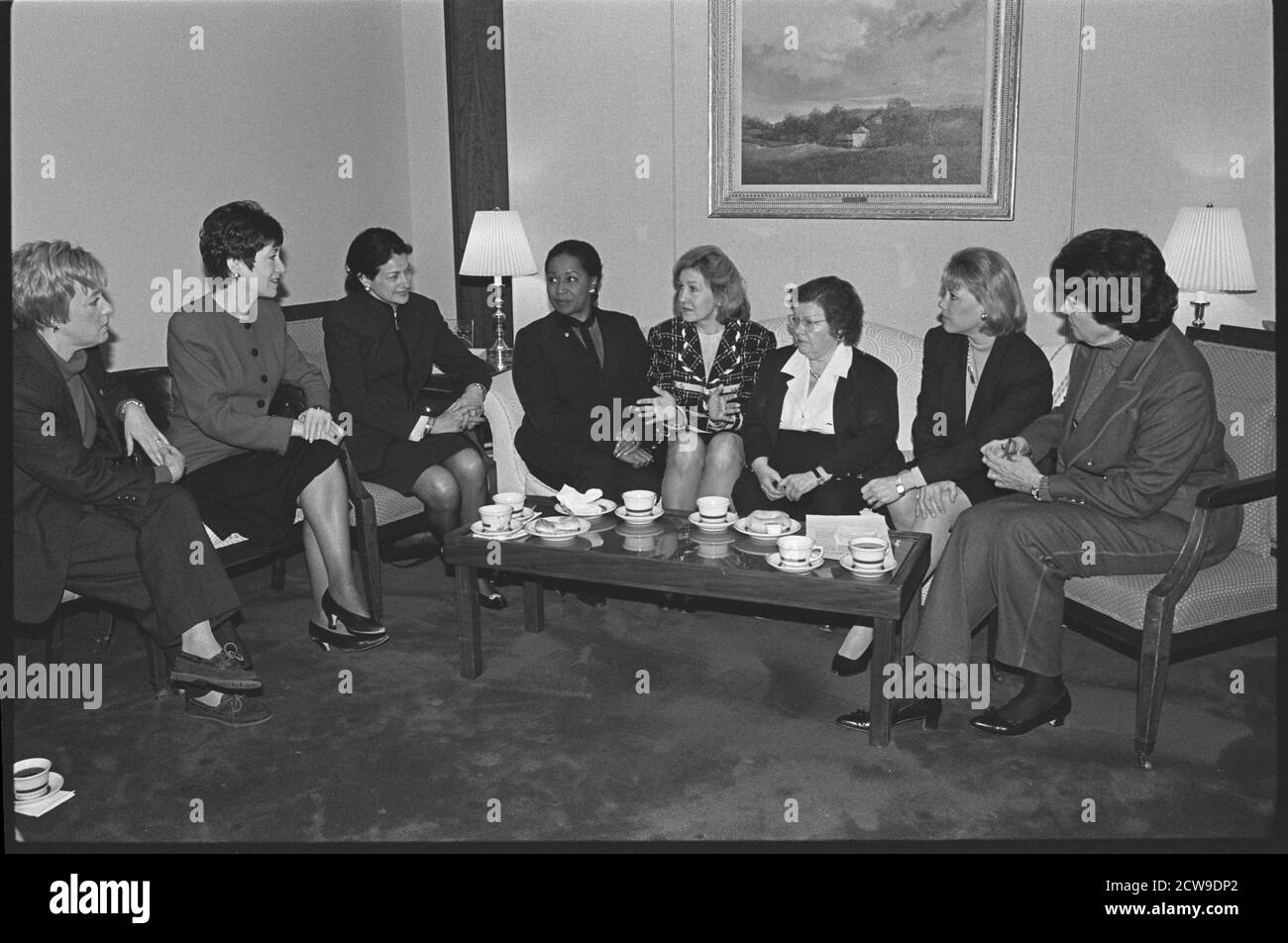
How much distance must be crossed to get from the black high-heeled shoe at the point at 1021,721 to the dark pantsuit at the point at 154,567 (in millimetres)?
2227

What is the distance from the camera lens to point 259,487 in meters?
4.07

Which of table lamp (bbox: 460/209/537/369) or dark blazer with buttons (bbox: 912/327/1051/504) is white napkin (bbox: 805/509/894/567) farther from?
table lamp (bbox: 460/209/537/369)

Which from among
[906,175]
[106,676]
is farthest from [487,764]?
[906,175]

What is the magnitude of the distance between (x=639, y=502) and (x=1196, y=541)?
1607 millimetres

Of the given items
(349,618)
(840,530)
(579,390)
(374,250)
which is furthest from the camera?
(579,390)

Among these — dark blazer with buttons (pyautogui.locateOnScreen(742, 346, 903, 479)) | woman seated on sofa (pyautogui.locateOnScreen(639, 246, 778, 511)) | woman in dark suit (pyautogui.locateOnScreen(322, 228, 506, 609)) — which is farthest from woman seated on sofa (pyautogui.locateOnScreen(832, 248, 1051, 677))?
woman in dark suit (pyautogui.locateOnScreen(322, 228, 506, 609))

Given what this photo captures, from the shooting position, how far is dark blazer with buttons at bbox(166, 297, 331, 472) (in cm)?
402

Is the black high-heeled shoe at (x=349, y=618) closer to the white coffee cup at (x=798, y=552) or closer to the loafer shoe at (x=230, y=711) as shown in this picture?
the loafer shoe at (x=230, y=711)

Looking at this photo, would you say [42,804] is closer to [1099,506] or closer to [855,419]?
[855,419]

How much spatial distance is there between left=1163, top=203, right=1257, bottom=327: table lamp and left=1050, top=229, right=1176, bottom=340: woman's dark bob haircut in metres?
1.29

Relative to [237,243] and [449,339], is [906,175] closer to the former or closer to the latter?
[449,339]

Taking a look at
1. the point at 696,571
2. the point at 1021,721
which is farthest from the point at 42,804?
the point at 1021,721

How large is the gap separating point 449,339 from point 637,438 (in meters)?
0.92

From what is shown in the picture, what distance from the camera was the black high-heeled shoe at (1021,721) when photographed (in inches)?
136
